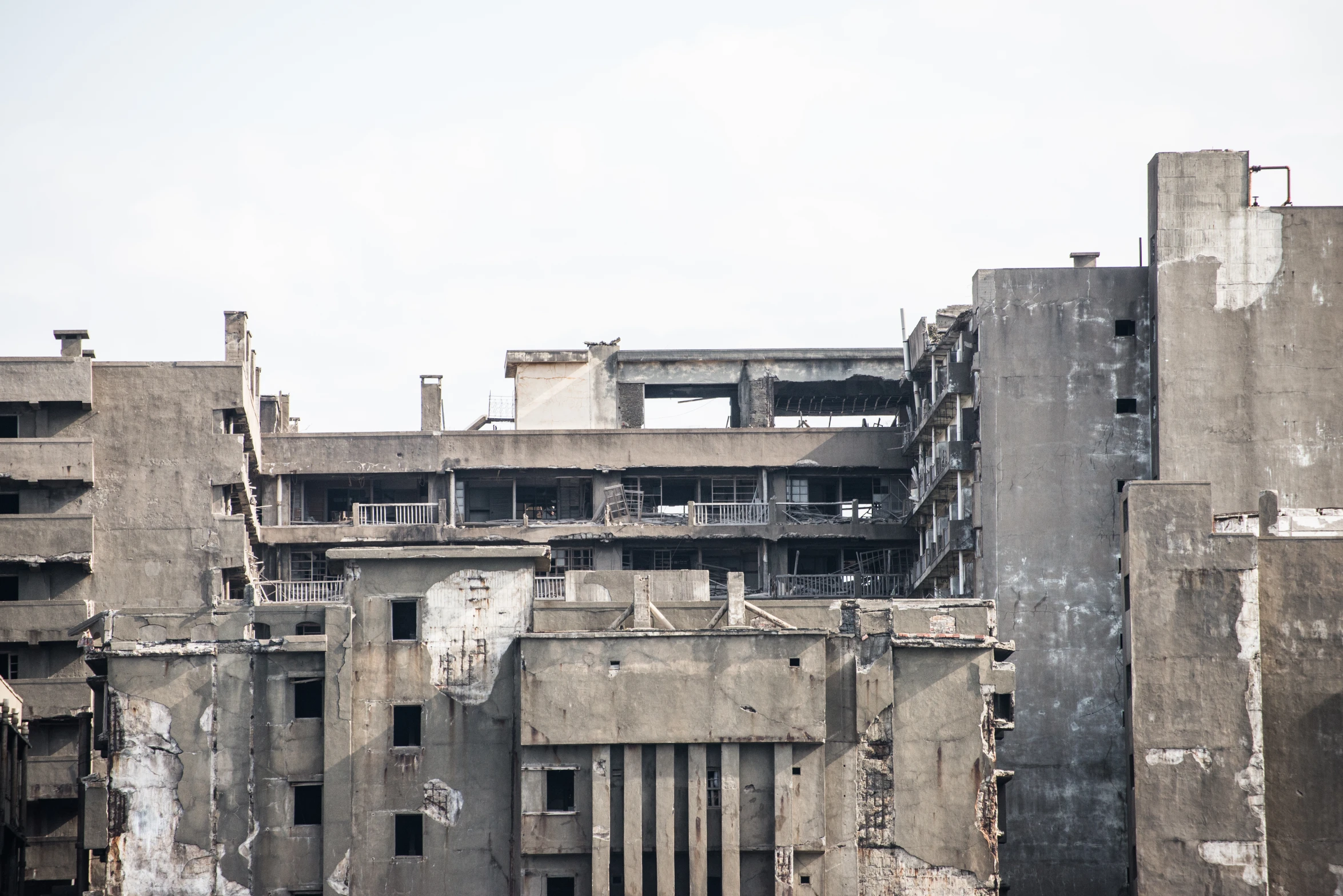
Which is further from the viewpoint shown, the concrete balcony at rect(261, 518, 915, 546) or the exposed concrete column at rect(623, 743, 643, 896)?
the concrete balcony at rect(261, 518, 915, 546)

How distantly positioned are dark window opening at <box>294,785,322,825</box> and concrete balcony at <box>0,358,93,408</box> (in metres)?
20.4

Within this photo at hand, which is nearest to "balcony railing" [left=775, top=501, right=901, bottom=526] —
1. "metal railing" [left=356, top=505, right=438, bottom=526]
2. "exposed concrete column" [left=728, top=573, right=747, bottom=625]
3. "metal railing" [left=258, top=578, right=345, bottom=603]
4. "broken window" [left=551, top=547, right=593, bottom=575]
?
"broken window" [left=551, top=547, right=593, bottom=575]

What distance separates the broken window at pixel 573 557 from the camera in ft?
250

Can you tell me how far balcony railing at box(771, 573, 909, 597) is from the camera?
75750 millimetres

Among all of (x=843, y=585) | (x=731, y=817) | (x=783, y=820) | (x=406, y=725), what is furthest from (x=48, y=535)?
(x=783, y=820)

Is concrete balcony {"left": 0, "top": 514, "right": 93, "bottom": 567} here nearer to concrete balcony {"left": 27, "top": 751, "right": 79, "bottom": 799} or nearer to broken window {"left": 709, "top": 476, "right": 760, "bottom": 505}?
concrete balcony {"left": 27, "top": 751, "right": 79, "bottom": 799}

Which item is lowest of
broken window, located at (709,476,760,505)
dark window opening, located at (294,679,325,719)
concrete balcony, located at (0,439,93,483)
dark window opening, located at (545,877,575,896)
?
dark window opening, located at (545,877,575,896)

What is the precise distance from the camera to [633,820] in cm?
5416

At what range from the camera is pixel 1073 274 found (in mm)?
69125

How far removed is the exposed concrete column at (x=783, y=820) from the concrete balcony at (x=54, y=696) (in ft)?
83.1

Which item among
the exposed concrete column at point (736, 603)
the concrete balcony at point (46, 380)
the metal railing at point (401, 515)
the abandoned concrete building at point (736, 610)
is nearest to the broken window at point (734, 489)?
the abandoned concrete building at point (736, 610)

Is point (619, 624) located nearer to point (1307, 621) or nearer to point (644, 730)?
point (644, 730)

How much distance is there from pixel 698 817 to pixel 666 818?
A: 76cm

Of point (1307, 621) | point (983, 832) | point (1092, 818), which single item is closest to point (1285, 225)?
point (1307, 621)
